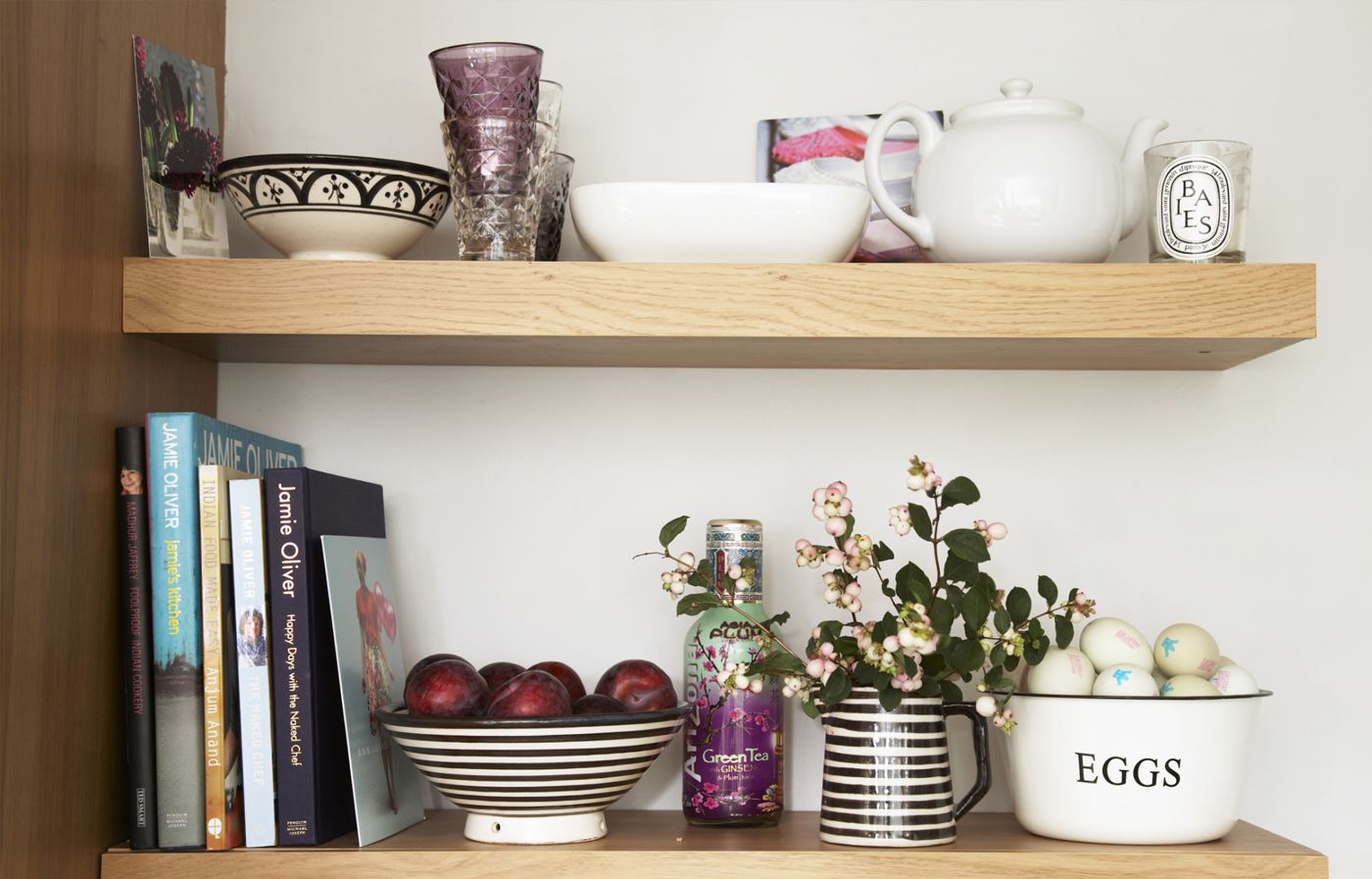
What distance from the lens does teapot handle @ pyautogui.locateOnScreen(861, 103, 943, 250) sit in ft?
3.56

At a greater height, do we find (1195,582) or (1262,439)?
(1262,439)

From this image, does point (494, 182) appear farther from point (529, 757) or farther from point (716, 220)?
point (529, 757)

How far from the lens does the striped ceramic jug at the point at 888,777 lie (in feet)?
3.28

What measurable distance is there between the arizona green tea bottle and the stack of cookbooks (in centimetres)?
27

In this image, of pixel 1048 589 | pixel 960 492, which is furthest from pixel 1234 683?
pixel 960 492

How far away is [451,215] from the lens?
126 cm

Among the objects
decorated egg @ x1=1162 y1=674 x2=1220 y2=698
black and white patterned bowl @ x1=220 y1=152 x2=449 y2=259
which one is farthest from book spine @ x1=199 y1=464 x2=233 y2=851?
decorated egg @ x1=1162 y1=674 x2=1220 y2=698

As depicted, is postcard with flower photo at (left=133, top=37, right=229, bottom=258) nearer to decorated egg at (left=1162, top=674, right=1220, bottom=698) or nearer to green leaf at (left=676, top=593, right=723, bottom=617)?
green leaf at (left=676, top=593, right=723, bottom=617)

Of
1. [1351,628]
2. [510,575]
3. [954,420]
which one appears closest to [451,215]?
[510,575]

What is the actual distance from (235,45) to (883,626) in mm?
832

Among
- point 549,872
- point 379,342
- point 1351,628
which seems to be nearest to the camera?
point 549,872

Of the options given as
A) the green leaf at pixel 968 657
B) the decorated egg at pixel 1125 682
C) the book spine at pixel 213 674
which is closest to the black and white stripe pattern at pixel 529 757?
the book spine at pixel 213 674

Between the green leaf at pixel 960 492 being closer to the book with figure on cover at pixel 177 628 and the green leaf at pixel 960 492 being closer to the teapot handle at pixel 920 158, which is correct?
the teapot handle at pixel 920 158

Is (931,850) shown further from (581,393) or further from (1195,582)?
(581,393)
